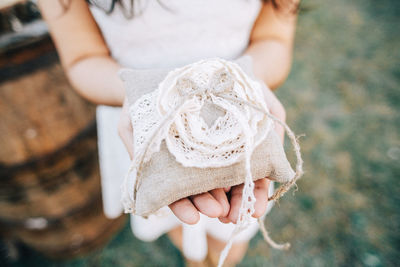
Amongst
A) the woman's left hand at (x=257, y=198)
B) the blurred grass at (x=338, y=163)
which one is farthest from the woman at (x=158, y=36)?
the blurred grass at (x=338, y=163)

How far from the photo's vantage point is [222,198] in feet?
2.20

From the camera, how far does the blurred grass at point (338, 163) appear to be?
1.74 meters

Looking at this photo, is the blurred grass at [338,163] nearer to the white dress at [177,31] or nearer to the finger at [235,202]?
the white dress at [177,31]

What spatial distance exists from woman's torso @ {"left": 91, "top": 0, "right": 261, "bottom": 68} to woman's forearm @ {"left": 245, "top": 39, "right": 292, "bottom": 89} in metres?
0.07

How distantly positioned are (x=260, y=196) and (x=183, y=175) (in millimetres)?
193

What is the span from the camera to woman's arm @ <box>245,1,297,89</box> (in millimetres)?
980

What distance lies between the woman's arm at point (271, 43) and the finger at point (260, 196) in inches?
16.2

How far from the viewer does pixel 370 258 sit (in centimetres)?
166

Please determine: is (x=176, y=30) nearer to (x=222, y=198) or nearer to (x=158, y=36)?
(x=158, y=36)

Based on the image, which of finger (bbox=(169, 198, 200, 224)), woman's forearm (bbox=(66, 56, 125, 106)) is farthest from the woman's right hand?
woman's forearm (bbox=(66, 56, 125, 106))

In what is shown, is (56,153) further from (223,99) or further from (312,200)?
(312,200)

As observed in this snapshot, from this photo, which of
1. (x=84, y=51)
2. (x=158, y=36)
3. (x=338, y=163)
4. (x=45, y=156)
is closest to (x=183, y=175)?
(x=158, y=36)

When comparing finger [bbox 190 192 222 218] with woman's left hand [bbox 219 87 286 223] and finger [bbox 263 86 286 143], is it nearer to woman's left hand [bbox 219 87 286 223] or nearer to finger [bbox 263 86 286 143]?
woman's left hand [bbox 219 87 286 223]

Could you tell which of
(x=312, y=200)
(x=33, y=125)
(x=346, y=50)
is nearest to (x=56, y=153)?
(x=33, y=125)
